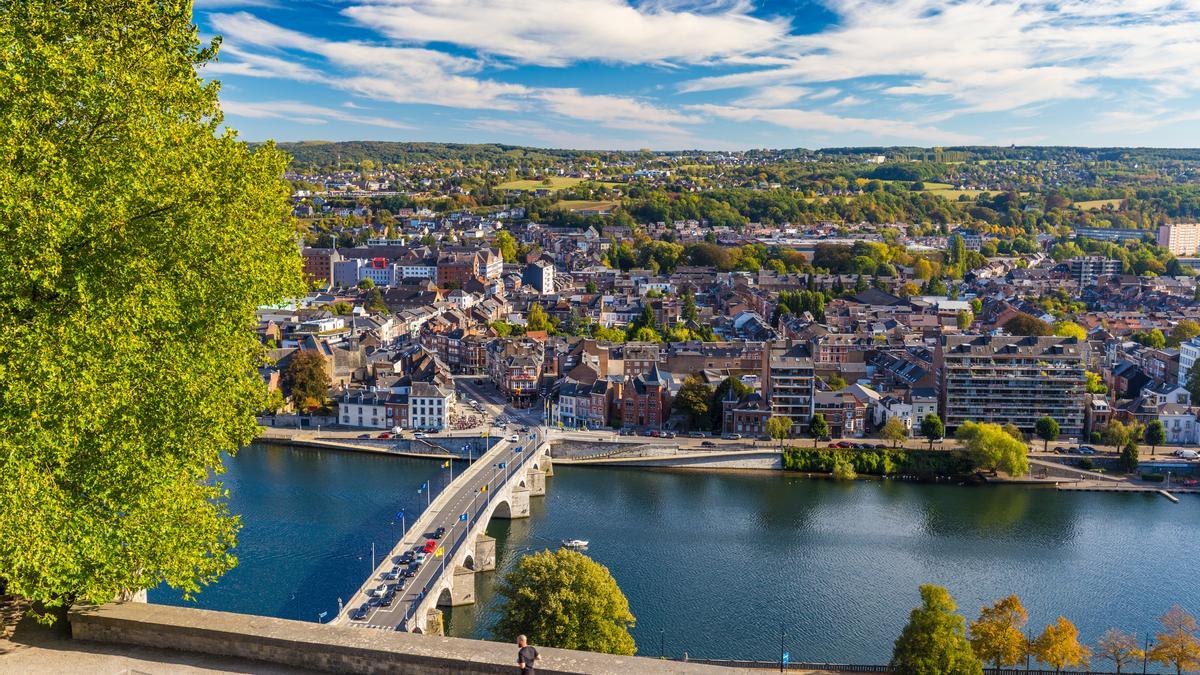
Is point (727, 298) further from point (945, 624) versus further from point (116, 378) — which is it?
point (116, 378)

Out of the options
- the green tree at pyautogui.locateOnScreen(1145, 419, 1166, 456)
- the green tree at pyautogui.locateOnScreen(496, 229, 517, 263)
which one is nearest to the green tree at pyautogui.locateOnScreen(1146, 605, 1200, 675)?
the green tree at pyautogui.locateOnScreen(1145, 419, 1166, 456)

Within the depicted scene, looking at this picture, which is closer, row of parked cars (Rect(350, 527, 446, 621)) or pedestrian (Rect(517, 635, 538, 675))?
pedestrian (Rect(517, 635, 538, 675))

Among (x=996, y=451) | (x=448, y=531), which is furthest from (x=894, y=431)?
(x=448, y=531)

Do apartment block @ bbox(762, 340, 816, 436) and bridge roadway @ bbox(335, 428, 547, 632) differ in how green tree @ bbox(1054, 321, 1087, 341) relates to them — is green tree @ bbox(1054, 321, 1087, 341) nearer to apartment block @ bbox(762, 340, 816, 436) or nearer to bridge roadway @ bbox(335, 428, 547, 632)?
apartment block @ bbox(762, 340, 816, 436)

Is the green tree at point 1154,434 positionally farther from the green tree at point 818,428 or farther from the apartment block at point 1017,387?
the green tree at point 818,428

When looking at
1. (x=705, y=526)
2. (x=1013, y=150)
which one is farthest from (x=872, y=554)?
(x=1013, y=150)

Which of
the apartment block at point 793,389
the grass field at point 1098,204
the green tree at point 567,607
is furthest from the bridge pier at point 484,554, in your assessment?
the grass field at point 1098,204
